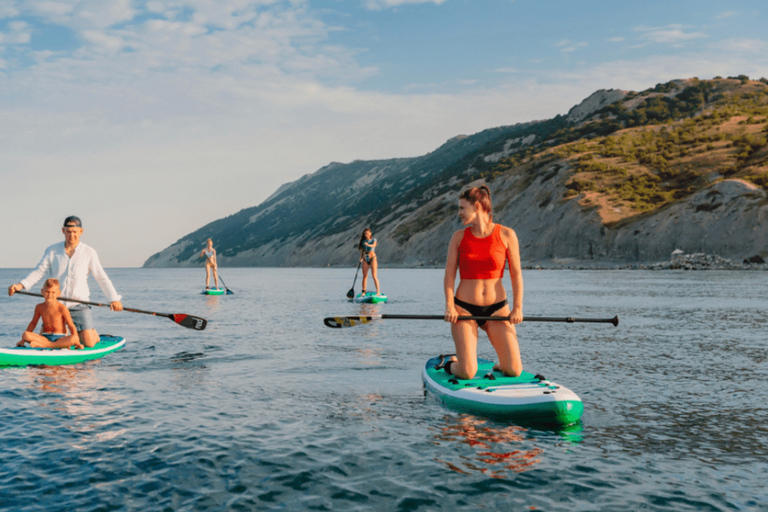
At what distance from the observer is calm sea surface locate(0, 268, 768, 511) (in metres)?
5.12

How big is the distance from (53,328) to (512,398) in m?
8.35

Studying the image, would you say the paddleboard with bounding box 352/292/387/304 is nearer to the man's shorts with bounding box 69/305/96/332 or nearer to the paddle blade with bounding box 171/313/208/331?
the paddle blade with bounding box 171/313/208/331

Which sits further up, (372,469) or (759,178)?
(759,178)

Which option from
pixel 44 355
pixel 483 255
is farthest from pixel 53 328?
pixel 483 255

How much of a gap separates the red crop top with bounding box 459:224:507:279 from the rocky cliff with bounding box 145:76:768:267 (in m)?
64.4

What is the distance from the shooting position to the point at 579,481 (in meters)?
5.38

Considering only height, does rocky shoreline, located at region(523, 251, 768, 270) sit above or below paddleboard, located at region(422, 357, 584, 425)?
above

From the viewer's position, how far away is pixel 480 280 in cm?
786

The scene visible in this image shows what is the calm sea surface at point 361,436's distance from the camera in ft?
16.8

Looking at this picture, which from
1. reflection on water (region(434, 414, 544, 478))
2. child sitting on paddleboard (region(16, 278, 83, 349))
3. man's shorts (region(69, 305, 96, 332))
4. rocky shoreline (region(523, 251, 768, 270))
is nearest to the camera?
reflection on water (region(434, 414, 544, 478))

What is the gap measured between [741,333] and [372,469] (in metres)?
12.9

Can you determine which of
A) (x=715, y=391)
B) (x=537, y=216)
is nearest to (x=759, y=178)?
(x=537, y=216)

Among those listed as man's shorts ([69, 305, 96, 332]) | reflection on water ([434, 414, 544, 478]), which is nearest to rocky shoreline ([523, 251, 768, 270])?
reflection on water ([434, 414, 544, 478])

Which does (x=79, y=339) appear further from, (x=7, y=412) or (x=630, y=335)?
(x=630, y=335)
